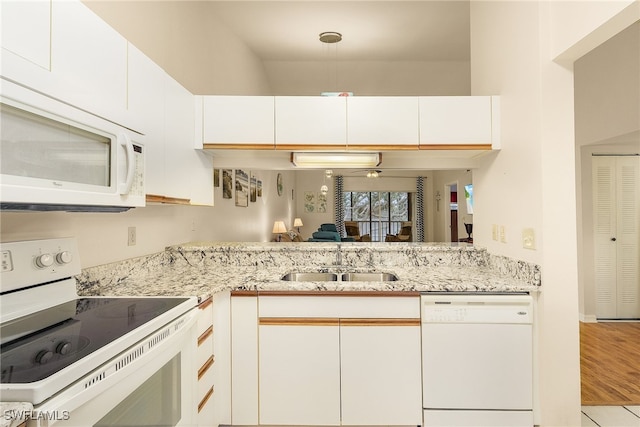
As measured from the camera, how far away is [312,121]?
2238mm

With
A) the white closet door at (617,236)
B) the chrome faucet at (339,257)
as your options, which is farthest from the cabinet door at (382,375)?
the white closet door at (617,236)

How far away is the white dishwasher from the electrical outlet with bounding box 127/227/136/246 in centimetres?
169

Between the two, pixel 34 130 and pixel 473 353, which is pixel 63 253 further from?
pixel 473 353

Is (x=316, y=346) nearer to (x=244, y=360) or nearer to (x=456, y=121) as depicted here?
(x=244, y=360)

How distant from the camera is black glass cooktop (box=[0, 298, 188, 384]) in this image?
0.86 meters

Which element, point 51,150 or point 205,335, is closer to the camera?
point 51,150

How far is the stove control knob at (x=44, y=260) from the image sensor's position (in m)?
1.29

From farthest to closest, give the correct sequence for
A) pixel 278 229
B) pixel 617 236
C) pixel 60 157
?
pixel 278 229
pixel 617 236
pixel 60 157

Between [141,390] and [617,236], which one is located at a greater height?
[617,236]

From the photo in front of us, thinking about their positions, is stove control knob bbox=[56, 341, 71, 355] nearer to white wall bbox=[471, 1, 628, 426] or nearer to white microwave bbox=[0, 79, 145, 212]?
white microwave bbox=[0, 79, 145, 212]

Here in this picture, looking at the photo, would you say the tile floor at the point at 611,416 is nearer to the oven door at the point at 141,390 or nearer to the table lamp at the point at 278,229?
the oven door at the point at 141,390

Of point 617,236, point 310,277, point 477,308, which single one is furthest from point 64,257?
point 617,236

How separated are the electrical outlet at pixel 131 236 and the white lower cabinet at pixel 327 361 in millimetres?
733

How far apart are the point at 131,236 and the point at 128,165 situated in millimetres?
833
